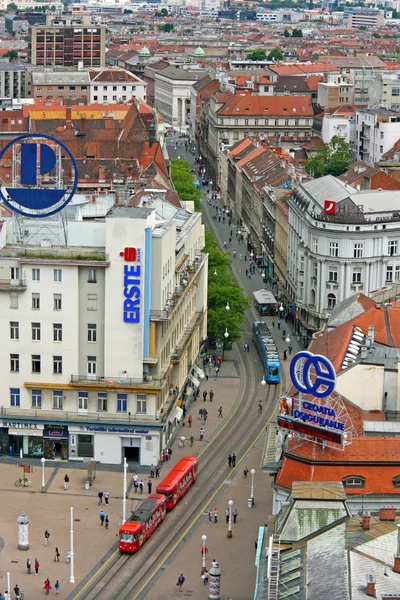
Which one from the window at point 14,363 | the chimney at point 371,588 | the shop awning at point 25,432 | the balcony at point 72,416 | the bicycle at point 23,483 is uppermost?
the chimney at point 371,588

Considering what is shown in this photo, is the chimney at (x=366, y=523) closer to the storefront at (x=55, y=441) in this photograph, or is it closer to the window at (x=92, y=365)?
the window at (x=92, y=365)

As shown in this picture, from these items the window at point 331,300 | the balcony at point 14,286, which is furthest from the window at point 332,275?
the balcony at point 14,286

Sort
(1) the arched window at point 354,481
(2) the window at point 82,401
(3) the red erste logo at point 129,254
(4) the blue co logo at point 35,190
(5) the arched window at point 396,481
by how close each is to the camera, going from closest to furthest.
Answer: (1) the arched window at point 354,481
(5) the arched window at point 396,481
(3) the red erste logo at point 129,254
(4) the blue co logo at point 35,190
(2) the window at point 82,401

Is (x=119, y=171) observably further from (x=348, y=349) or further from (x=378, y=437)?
(x=378, y=437)

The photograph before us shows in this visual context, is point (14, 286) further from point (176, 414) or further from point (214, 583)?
point (214, 583)

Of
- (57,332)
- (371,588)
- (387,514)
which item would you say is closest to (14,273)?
(57,332)

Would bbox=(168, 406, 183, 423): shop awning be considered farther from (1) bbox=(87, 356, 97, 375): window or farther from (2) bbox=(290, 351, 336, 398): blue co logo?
(2) bbox=(290, 351, 336, 398): blue co logo
